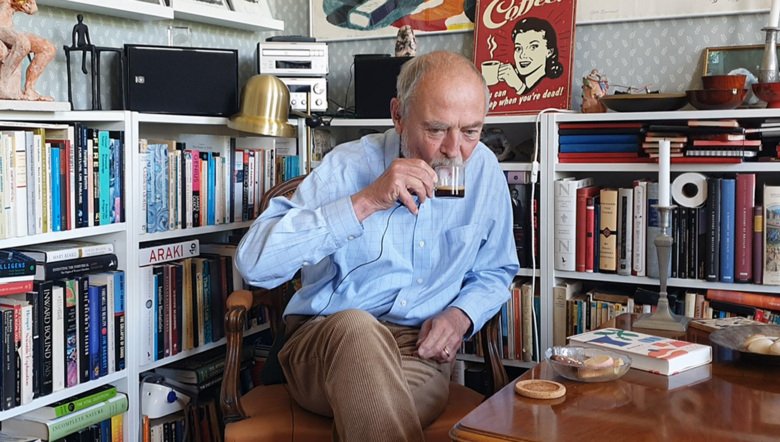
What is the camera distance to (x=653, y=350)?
59.4 inches

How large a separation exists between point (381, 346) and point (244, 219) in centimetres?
130

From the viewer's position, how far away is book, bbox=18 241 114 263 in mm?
2111

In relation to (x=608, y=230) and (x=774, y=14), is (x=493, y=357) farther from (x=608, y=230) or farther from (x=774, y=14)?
(x=774, y=14)

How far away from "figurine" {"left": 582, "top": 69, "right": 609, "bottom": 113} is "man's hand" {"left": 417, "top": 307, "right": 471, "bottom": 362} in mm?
995

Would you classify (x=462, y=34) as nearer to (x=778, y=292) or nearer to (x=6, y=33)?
(x=778, y=292)

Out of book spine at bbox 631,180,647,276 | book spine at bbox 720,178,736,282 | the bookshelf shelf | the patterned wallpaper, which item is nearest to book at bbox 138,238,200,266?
the bookshelf shelf

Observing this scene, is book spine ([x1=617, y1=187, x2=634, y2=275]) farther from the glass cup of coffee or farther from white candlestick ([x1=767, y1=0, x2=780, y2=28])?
the glass cup of coffee

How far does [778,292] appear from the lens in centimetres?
236

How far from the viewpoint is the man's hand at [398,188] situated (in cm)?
179

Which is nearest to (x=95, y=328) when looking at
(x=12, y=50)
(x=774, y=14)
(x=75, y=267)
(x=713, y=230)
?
(x=75, y=267)

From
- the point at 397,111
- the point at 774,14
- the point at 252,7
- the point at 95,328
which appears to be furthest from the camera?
the point at 252,7

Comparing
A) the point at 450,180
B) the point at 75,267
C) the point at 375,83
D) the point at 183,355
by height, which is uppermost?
the point at 375,83

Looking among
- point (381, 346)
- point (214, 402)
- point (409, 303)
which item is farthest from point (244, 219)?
point (381, 346)

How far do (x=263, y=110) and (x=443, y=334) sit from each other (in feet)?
3.42
